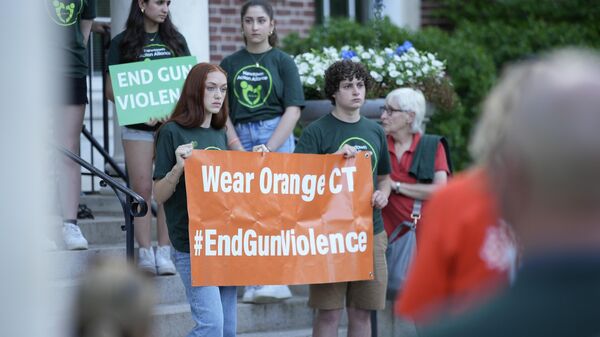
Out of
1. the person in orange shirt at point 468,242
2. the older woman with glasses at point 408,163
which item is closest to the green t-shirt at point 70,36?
the older woman with glasses at point 408,163

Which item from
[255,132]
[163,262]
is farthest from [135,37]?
[163,262]

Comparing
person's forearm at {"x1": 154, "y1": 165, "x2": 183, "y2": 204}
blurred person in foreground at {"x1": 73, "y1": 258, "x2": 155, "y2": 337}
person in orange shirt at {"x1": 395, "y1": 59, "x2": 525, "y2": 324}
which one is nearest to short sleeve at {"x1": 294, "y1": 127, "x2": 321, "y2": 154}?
person's forearm at {"x1": 154, "y1": 165, "x2": 183, "y2": 204}

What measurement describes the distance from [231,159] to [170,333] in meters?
1.33

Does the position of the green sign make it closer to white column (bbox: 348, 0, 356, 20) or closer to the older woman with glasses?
the older woman with glasses

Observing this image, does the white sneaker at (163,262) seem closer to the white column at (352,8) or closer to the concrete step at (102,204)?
the concrete step at (102,204)

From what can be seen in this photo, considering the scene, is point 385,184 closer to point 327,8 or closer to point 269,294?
point 269,294

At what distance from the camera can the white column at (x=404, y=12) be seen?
1243 cm

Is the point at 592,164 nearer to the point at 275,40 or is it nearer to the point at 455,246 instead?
the point at 455,246

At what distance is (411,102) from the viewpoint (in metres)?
7.29

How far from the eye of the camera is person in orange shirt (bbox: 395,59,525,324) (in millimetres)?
2535

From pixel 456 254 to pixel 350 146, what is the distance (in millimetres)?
4218

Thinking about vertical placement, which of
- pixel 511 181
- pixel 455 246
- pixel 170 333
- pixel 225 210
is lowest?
pixel 170 333

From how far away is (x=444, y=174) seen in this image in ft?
23.7

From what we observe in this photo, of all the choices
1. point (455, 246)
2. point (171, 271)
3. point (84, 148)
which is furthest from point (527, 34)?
point (455, 246)
